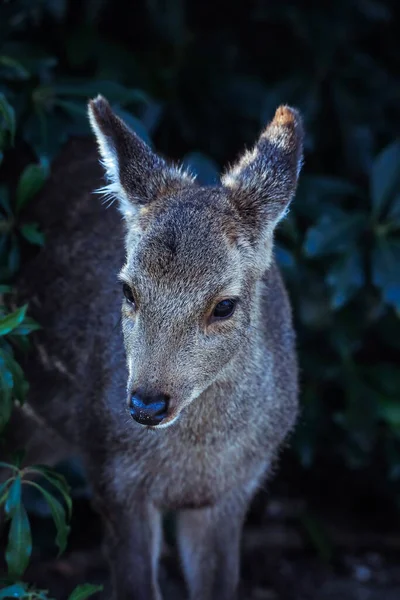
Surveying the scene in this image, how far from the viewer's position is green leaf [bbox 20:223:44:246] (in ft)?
16.1

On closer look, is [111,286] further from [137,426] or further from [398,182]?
[398,182]

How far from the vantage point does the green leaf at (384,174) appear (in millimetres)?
5641

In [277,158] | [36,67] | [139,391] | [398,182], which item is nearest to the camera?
[139,391]

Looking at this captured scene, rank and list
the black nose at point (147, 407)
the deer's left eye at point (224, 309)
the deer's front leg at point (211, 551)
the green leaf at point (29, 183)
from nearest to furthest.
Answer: the black nose at point (147, 407) → the deer's left eye at point (224, 309) → the green leaf at point (29, 183) → the deer's front leg at point (211, 551)

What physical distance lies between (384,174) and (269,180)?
1.66 m

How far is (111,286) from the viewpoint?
16.0ft

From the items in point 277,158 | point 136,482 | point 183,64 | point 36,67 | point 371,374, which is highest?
point 183,64

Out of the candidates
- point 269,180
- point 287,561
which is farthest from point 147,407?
point 287,561

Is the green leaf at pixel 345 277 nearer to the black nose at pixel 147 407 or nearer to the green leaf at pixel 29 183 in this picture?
the green leaf at pixel 29 183

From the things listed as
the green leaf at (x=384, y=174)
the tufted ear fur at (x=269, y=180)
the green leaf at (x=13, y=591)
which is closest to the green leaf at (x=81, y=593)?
the green leaf at (x=13, y=591)

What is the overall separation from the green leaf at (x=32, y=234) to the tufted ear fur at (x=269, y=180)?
1.07m

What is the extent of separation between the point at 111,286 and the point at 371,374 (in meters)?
1.92

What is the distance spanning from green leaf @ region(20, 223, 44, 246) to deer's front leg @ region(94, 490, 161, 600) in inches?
48.9

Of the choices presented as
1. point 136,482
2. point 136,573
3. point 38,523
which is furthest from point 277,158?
point 38,523
